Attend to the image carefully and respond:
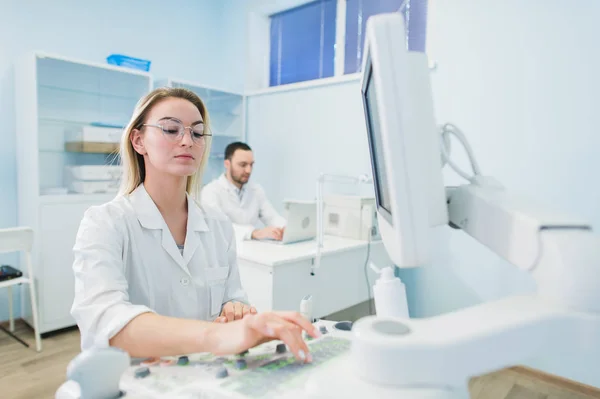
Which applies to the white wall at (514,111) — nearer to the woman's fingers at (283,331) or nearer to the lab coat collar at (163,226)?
the lab coat collar at (163,226)

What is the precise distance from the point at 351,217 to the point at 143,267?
1.76 meters

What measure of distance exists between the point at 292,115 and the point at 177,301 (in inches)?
109

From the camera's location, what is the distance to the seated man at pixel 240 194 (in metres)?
3.15

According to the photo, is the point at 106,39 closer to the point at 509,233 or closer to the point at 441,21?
the point at 441,21

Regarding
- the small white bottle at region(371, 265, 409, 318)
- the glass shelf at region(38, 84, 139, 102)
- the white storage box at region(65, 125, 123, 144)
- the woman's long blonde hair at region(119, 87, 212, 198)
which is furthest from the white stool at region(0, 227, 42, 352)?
the small white bottle at region(371, 265, 409, 318)

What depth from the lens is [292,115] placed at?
12.1 feet

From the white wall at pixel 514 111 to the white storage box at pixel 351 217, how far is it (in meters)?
0.46

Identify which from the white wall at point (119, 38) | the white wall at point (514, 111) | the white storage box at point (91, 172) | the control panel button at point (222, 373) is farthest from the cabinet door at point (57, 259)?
the control panel button at point (222, 373)

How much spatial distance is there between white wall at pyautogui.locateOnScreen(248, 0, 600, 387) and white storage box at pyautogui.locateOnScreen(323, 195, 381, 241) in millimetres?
456

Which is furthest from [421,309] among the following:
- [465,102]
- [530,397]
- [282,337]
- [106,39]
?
[106,39]

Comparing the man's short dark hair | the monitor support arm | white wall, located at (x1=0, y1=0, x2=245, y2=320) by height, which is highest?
white wall, located at (x1=0, y1=0, x2=245, y2=320)

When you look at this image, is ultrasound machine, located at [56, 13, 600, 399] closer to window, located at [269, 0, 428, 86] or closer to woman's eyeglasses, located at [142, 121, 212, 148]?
woman's eyeglasses, located at [142, 121, 212, 148]

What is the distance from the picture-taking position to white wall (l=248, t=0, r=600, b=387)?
224 centimetres

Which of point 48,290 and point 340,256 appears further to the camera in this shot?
point 48,290
